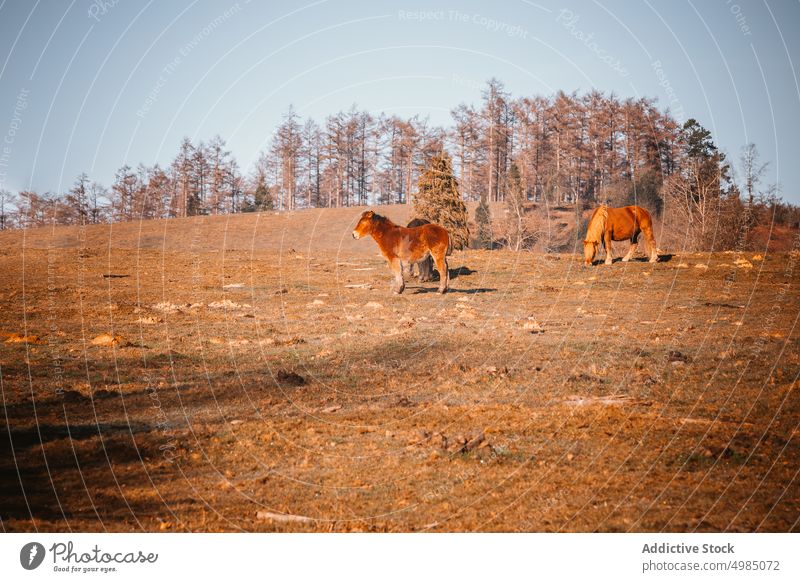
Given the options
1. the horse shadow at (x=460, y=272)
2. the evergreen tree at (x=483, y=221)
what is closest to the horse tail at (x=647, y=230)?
the horse shadow at (x=460, y=272)

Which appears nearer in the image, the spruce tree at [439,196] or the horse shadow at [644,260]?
the spruce tree at [439,196]

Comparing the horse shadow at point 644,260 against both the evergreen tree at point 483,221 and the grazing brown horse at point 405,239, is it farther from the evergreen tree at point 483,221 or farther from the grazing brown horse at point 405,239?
the evergreen tree at point 483,221

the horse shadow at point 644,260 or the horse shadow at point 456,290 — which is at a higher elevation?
the horse shadow at point 644,260

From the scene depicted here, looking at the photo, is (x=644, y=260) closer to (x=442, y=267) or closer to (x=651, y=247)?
(x=651, y=247)

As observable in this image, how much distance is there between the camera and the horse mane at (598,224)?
108 feet

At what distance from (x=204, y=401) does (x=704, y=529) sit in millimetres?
9265

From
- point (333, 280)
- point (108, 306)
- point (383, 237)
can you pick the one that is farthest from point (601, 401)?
point (333, 280)

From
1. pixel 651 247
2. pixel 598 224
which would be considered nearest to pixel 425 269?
pixel 598 224

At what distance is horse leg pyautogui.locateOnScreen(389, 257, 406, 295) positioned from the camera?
26.2 metres

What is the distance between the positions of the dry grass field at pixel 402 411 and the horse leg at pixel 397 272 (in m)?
1.11

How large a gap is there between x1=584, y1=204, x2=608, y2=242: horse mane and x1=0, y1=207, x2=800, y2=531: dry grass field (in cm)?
729

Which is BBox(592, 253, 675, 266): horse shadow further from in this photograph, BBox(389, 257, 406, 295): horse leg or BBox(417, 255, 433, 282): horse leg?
BBox(389, 257, 406, 295): horse leg

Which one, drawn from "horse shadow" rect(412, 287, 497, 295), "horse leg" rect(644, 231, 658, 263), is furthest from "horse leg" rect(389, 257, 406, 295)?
"horse leg" rect(644, 231, 658, 263)

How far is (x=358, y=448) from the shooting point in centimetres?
1009
